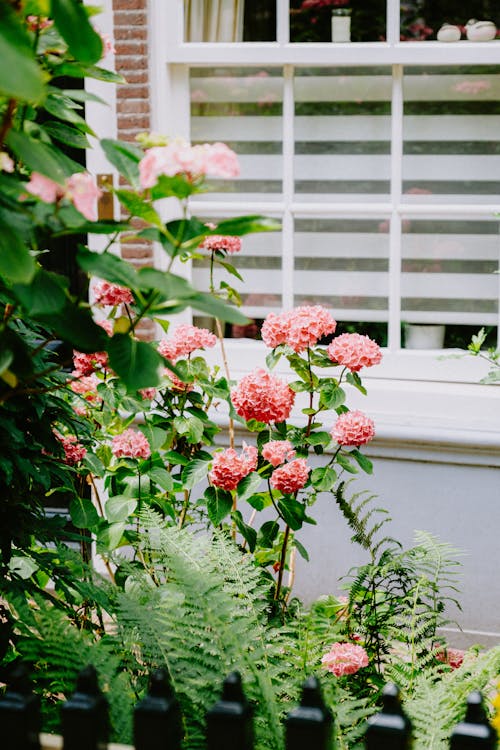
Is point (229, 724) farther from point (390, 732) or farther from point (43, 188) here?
point (43, 188)

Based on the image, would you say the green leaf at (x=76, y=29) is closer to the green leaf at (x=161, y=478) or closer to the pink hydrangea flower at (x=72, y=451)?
the pink hydrangea flower at (x=72, y=451)

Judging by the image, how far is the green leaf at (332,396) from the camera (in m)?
2.43

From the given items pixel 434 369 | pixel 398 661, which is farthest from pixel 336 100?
pixel 398 661

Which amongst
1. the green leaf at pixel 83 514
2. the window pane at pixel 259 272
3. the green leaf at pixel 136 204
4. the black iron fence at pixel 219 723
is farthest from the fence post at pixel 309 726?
the window pane at pixel 259 272

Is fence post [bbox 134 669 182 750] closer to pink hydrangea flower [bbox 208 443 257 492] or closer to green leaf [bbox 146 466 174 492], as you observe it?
pink hydrangea flower [bbox 208 443 257 492]

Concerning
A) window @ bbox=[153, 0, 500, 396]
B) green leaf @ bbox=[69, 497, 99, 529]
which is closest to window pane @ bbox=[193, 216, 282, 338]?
window @ bbox=[153, 0, 500, 396]

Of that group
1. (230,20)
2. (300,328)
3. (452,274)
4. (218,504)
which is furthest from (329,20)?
(218,504)

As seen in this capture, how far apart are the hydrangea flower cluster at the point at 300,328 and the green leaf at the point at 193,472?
1.34ft

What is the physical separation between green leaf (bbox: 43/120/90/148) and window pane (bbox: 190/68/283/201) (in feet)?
6.15

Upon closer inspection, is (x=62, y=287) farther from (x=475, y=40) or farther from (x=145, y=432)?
(x=475, y=40)

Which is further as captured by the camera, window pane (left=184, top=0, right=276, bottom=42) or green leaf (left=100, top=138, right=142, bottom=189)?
window pane (left=184, top=0, right=276, bottom=42)

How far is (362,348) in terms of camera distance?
236 centimetres

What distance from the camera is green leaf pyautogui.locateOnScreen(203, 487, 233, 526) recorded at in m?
2.39

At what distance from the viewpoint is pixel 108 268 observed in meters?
1.08
